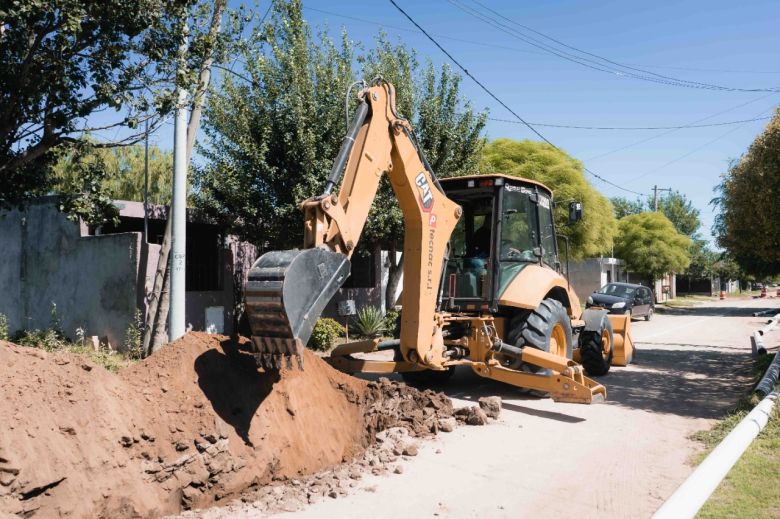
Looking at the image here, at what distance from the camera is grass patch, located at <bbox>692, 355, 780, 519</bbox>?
4688 mm

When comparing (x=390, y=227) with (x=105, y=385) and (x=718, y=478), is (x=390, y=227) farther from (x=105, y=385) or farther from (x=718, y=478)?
(x=718, y=478)

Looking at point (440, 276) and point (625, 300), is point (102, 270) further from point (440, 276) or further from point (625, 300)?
point (625, 300)

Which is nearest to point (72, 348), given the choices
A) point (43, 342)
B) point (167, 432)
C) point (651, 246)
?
point (43, 342)

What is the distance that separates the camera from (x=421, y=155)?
7723mm

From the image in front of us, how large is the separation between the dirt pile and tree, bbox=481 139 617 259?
61.8ft

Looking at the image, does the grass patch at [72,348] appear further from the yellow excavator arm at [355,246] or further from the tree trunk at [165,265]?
the yellow excavator arm at [355,246]

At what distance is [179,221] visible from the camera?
10.2m

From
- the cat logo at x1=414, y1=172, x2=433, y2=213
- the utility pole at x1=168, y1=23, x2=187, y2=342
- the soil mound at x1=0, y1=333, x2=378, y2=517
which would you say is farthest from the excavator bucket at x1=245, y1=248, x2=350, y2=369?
the utility pole at x1=168, y1=23, x2=187, y2=342

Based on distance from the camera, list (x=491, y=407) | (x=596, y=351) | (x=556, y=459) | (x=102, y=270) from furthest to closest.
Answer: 1. (x=102, y=270)
2. (x=596, y=351)
3. (x=491, y=407)
4. (x=556, y=459)

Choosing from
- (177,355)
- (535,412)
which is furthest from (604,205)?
(177,355)

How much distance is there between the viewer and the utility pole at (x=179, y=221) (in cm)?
997

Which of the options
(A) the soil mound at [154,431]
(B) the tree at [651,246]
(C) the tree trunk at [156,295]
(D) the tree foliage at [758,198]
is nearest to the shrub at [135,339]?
(C) the tree trunk at [156,295]

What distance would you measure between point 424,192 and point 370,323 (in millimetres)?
9142

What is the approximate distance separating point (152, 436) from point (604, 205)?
2789 centimetres
